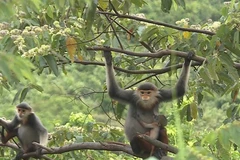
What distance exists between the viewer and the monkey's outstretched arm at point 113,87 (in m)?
5.07

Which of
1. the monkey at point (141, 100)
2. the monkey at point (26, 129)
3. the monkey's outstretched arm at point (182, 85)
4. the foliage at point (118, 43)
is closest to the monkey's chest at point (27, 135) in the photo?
the monkey at point (26, 129)

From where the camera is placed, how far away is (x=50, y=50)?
4223mm

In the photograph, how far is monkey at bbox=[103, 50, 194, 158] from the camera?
5199 mm

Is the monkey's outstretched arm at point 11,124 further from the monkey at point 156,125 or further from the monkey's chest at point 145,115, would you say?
the monkey at point 156,125

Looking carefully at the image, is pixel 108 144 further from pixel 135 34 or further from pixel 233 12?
pixel 233 12

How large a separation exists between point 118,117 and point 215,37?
1.72 meters

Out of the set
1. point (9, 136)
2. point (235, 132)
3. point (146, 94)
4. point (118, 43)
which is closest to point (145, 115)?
point (146, 94)

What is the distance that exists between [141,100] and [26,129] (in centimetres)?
212

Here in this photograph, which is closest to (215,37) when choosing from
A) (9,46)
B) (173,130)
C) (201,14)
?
(9,46)

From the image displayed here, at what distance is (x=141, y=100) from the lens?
5.62 meters

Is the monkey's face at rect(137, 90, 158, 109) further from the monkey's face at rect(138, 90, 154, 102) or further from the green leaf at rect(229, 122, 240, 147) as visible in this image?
the green leaf at rect(229, 122, 240, 147)

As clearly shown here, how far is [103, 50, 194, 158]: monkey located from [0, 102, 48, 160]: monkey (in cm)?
142

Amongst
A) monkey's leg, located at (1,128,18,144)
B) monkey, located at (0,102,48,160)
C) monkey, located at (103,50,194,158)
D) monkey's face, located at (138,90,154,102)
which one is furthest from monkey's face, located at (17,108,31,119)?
monkey's face, located at (138,90,154,102)

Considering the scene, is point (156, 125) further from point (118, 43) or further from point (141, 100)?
point (118, 43)
